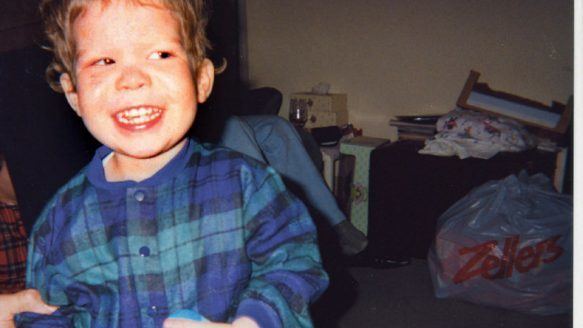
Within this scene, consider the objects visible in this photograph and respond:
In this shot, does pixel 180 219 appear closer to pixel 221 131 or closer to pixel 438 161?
pixel 221 131

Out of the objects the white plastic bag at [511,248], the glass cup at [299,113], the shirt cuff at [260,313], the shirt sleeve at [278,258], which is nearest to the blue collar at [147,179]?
the shirt sleeve at [278,258]

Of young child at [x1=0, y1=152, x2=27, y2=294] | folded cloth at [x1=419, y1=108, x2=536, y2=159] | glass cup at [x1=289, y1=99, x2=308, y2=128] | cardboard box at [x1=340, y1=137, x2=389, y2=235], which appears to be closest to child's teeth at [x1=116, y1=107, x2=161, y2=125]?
young child at [x1=0, y1=152, x2=27, y2=294]

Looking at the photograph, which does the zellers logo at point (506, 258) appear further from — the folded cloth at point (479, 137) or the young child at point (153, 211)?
the young child at point (153, 211)

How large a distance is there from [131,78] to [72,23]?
137 mm

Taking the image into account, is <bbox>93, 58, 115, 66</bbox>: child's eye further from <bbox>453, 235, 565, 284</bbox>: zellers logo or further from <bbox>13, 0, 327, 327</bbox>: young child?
<bbox>453, 235, 565, 284</bbox>: zellers logo

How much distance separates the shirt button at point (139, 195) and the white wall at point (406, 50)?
7.30 ft

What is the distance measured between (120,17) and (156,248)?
308 millimetres

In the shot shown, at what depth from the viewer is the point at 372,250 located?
2.35m

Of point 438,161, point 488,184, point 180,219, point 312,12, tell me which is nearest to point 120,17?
point 180,219

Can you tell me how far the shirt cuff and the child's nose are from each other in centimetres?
31

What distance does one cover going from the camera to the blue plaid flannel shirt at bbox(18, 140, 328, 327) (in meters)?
0.65

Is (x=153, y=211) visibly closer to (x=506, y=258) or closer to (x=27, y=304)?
(x=27, y=304)
